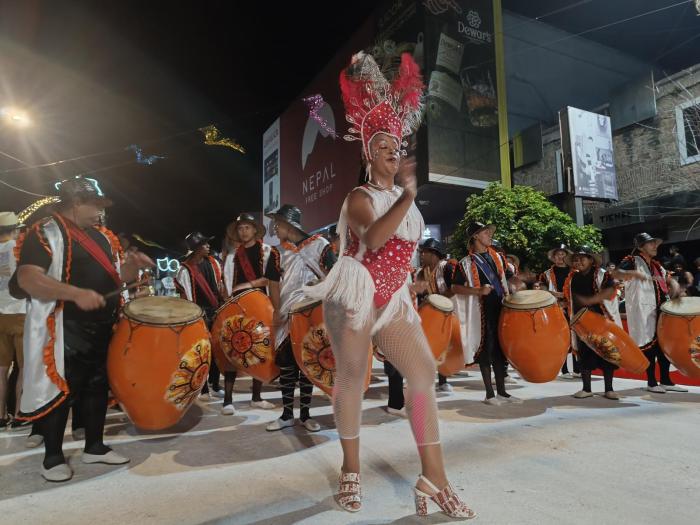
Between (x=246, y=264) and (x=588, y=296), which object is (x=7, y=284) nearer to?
(x=246, y=264)

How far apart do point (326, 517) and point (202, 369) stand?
1399mm

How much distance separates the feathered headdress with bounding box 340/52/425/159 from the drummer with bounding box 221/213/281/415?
2.01 metres

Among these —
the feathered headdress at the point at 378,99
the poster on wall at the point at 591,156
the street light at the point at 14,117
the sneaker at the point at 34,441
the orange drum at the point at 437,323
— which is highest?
the poster on wall at the point at 591,156

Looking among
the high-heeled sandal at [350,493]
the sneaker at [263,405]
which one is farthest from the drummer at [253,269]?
the high-heeled sandal at [350,493]

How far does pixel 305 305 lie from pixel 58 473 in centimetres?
163

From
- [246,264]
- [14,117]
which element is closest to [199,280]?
[246,264]

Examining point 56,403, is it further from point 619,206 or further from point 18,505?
point 619,206

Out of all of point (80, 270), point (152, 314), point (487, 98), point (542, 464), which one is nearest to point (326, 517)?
point (542, 464)

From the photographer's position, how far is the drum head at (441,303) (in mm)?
4316

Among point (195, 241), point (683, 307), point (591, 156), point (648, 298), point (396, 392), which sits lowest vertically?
point (396, 392)

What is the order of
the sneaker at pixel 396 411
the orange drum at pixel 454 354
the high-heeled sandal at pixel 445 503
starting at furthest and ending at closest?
the orange drum at pixel 454 354
the sneaker at pixel 396 411
the high-heeled sandal at pixel 445 503

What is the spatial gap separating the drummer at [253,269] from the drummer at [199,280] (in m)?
0.83

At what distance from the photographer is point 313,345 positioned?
309 cm

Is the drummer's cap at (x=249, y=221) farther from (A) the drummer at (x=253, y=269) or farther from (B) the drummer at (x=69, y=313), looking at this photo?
(B) the drummer at (x=69, y=313)
